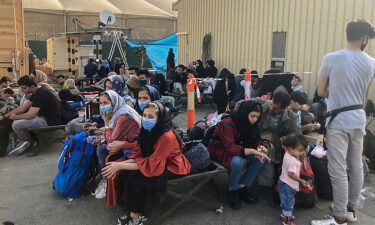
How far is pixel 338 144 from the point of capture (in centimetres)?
305

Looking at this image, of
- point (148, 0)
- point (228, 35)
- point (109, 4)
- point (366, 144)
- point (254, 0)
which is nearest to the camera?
point (366, 144)

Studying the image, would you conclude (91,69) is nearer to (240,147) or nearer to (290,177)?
(240,147)

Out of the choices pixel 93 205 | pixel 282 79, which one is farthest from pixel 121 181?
pixel 282 79

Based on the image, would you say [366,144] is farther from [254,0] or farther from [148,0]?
[148,0]

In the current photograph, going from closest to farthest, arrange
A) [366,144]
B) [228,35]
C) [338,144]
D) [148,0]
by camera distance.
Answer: [338,144] → [366,144] → [228,35] → [148,0]

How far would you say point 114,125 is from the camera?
3.69 m

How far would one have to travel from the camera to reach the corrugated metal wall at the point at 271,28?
675cm

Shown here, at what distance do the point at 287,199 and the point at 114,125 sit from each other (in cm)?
196

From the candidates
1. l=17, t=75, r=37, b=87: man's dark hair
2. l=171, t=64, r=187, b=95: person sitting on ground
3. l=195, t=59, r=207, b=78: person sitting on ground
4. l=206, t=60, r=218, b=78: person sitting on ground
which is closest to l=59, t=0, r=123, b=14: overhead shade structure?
l=195, t=59, r=207, b=78: person sitting on ground

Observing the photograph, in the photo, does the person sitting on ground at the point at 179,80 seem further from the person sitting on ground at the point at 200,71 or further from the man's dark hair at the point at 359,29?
the man's dark hair at the point at 359,29

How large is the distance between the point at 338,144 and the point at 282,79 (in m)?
4.06

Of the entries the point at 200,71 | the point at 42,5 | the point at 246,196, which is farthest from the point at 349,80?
the point at 42,5

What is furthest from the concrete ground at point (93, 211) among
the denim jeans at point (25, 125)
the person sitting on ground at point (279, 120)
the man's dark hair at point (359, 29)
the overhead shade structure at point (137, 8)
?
the overhead shade structure at point (137, 8)

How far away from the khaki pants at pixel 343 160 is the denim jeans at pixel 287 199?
1.26 ft
